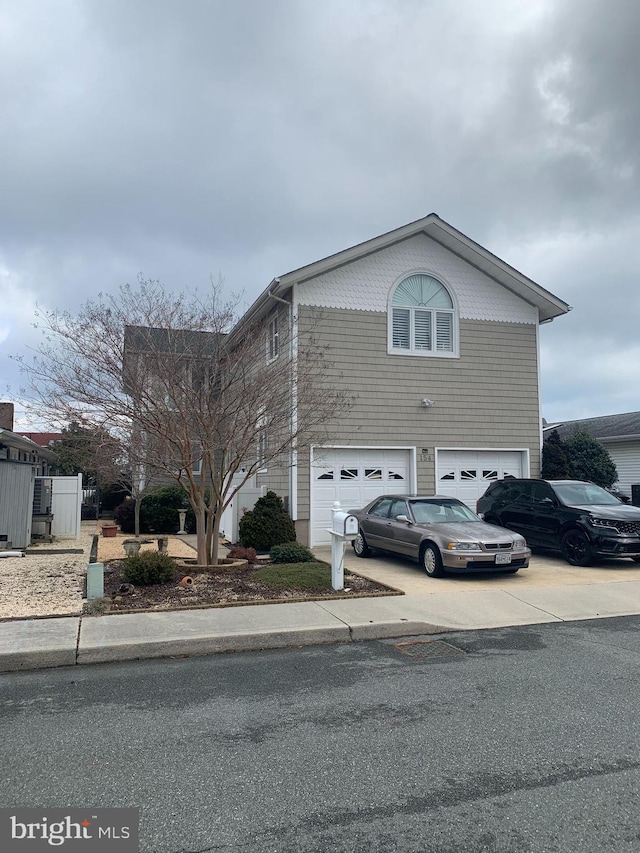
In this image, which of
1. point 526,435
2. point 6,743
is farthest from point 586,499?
point 6,743

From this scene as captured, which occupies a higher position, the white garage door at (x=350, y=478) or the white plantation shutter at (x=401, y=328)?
the white plantation shutter at (x=401, y=328)

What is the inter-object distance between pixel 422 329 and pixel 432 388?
1560 millimetres

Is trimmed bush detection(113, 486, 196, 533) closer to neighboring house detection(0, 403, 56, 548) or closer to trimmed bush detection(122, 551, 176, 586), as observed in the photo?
neighboring house detection(0, 403, 56, 548)

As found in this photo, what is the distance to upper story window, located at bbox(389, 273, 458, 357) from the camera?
16.4 m

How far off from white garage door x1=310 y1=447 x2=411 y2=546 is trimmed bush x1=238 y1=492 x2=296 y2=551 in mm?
1036

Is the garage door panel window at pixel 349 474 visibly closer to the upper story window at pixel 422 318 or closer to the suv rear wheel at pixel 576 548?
the upper story window at pixel 422 318

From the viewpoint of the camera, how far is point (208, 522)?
38.1ft

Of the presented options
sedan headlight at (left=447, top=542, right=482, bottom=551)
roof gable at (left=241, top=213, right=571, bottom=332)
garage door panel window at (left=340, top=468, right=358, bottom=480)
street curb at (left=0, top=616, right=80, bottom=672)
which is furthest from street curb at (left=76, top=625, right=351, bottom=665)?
roof gable at (left=241, top=213, right=571, bottom=332)

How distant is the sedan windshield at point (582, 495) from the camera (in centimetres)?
1277

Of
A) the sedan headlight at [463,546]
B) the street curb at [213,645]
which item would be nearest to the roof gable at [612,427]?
the sedan headlight at [463,546]

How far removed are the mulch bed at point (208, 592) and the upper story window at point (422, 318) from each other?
7.46 m

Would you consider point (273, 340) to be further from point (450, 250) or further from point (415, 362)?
point (450, 250)

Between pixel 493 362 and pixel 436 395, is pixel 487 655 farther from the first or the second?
pixel 493 362

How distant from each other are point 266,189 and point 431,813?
48.0ft
